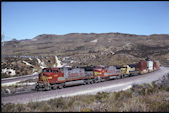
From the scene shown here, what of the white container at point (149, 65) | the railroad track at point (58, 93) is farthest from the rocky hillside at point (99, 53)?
the white container at point (149, 65)

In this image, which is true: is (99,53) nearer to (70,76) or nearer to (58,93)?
(70,76)

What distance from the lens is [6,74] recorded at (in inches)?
1313

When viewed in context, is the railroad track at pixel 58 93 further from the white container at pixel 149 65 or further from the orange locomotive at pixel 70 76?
the white container at pixel 149 65

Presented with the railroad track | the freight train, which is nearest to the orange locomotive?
the freight train

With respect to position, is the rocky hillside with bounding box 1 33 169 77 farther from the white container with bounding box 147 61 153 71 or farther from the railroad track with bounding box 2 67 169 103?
the white container with bounding box 147 61 153 71

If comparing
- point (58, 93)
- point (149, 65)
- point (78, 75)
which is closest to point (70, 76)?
point (78, 75)

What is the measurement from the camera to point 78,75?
907 inches

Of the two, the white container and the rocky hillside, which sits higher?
the rocky hillside

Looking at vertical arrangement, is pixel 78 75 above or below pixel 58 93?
above

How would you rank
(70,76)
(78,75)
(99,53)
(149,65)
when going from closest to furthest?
(70,76) → (78,75) → (149,65) → (99,53)

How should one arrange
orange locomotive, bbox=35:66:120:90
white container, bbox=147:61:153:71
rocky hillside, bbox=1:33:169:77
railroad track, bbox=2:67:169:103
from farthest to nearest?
rocky hillside, bbox=1:33:169:77 → white container, bbox=147:61:153:71 → orange locomotive, bbox=35:66:120:90 → railroad track, bbox=2:67:169:103

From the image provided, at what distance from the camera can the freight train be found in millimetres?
19109

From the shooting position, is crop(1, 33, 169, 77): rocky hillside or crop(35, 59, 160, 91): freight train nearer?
crop(35, 59, 160, 91): freight train

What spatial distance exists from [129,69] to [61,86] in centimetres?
1708
